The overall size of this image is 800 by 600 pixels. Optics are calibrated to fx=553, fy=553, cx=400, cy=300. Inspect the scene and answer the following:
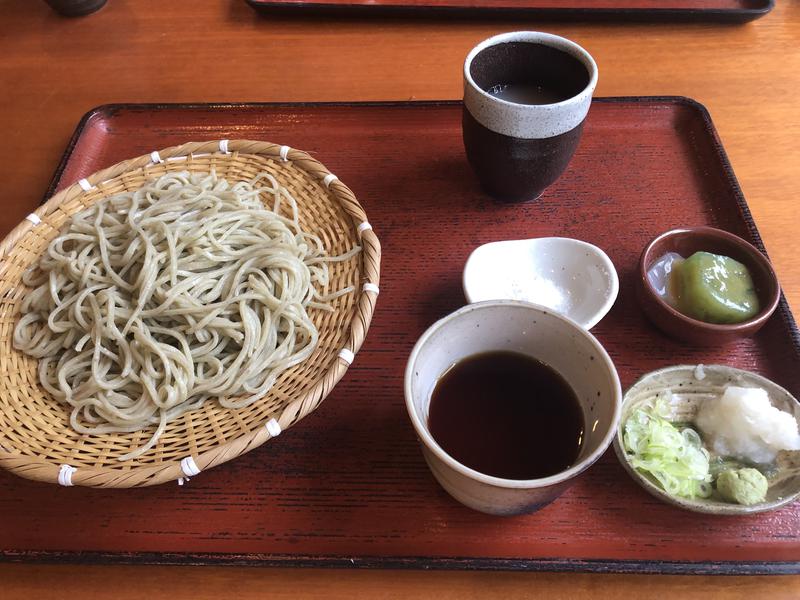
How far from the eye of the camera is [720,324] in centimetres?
112

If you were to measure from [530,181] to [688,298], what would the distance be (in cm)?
44

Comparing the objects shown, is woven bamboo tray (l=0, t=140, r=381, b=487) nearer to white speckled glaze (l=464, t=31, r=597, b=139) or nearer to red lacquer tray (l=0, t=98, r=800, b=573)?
red lacquer tray (l=0, t=98, r=800, b=573)

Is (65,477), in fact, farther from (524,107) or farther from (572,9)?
(572,9)

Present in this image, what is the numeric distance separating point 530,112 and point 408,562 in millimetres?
907

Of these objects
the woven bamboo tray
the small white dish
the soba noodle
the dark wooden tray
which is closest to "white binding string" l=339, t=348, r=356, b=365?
the woven bamboo tray

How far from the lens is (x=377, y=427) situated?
3.60ft

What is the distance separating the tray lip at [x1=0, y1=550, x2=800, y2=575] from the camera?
3.00 feet

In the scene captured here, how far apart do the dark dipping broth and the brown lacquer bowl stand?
0.32m

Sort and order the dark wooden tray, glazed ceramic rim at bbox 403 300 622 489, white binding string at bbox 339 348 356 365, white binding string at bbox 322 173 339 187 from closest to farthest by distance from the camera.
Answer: glazed ceramic rim at bbox 403 300 622 489 < white binding string at bbox 339 348 356 365 < white binding string at bbox 322 173 339 187 < the dark wooden tray

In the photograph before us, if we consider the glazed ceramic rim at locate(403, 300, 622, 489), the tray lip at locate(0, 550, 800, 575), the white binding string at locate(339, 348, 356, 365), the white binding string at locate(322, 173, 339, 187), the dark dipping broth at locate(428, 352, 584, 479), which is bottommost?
the tray lip at locate(0, 550, 800, 575)

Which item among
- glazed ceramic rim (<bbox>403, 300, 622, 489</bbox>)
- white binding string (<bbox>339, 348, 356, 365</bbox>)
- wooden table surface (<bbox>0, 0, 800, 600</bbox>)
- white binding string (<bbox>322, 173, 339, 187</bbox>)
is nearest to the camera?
glazed ceramic rim (<bbox>403, 300, 622, 489</bbox>)

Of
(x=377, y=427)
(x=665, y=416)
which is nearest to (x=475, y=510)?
(x=377, y=427)

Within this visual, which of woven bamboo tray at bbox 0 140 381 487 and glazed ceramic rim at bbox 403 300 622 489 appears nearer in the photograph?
glazed ceramic rim at bbox 403 300 622 489

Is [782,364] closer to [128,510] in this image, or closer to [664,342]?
[664,342]
